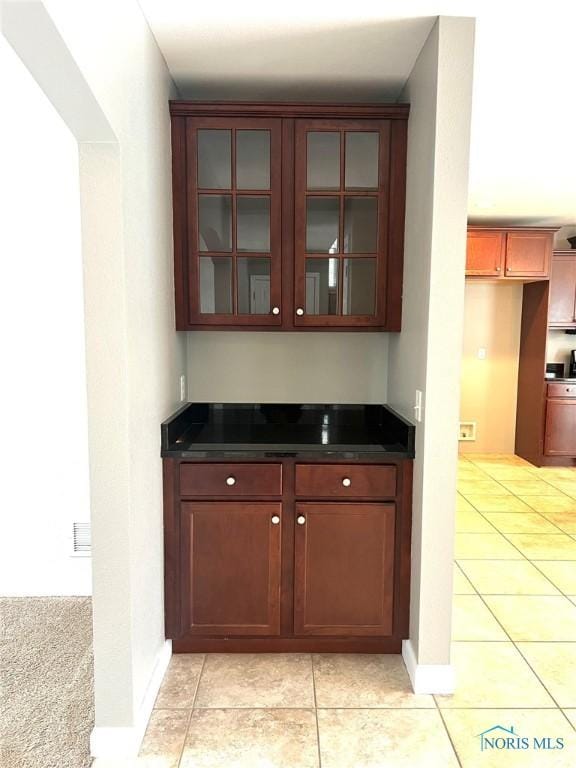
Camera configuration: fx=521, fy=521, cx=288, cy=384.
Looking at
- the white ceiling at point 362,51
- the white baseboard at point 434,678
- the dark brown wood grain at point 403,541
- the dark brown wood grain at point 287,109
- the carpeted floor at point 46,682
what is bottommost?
the carpeted floor at point 46,682

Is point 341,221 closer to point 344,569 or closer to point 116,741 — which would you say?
point 344,569

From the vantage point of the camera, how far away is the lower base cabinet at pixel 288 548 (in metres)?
2.21

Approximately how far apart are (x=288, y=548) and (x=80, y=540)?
1.28 meters

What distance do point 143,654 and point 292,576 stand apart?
0.66m

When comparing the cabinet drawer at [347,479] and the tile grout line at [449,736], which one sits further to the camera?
the cabinet drawer at [347,479]

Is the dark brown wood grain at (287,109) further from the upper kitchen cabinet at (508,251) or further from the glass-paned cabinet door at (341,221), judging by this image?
the upper kitchen cabinet at (508,251)

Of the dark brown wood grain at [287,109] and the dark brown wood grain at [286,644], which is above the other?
the dark brown wood grain at [287,109]

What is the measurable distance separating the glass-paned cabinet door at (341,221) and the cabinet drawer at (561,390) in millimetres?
3812

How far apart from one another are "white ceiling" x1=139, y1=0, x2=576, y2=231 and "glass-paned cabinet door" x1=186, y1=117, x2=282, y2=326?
0.25 metres

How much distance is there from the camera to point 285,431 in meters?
2.57

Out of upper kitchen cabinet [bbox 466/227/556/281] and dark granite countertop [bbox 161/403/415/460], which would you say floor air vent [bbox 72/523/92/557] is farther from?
upper kitchen cabinet [bbox 466/227/556/281]

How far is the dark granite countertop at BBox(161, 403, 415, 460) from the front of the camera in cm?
220

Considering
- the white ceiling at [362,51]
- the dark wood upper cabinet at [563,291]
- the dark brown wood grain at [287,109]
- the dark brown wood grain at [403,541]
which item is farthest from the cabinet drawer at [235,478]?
the dark wood upper cabinet at [563,291]

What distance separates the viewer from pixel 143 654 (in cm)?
189
